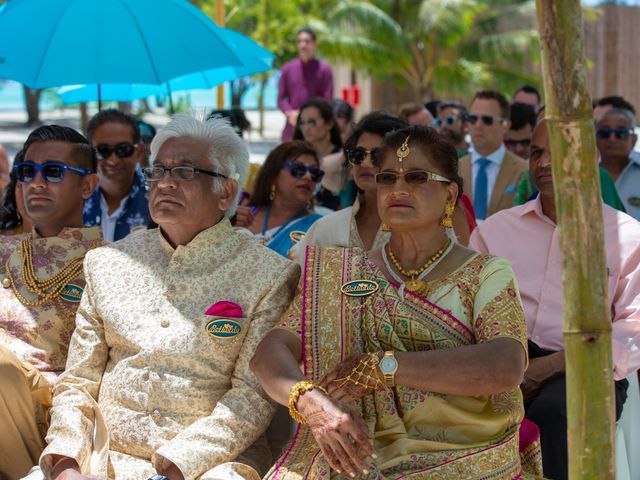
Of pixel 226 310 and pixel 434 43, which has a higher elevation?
pixel 434 43

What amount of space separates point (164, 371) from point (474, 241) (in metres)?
1.74

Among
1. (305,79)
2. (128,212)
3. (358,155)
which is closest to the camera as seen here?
(358,155)

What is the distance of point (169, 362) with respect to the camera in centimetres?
335

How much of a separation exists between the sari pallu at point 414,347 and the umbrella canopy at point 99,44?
86.2 inches

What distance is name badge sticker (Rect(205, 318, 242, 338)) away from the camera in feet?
10.9

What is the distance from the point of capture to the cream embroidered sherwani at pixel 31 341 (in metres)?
3.33

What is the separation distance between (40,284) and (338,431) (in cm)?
157

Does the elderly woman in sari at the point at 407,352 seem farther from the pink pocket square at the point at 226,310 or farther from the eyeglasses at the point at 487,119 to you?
the eyeglasses at the point at 487,119

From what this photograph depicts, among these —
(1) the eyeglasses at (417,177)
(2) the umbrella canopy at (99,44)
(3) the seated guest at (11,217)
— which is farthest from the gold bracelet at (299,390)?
(2) the umbrella canopy at (99,44)

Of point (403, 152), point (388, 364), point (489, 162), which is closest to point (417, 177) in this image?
point (403, 152)

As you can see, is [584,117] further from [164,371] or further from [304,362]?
[164,371]

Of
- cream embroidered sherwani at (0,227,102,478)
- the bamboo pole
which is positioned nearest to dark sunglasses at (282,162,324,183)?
cream embroidered sherwani at (0,227,102,478)

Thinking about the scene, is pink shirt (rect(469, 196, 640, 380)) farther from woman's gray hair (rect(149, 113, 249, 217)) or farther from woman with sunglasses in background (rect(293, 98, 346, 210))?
woman with sunglasses in background (rect(293, 98, 346, 210))

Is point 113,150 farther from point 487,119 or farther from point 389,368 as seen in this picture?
point 389,368
